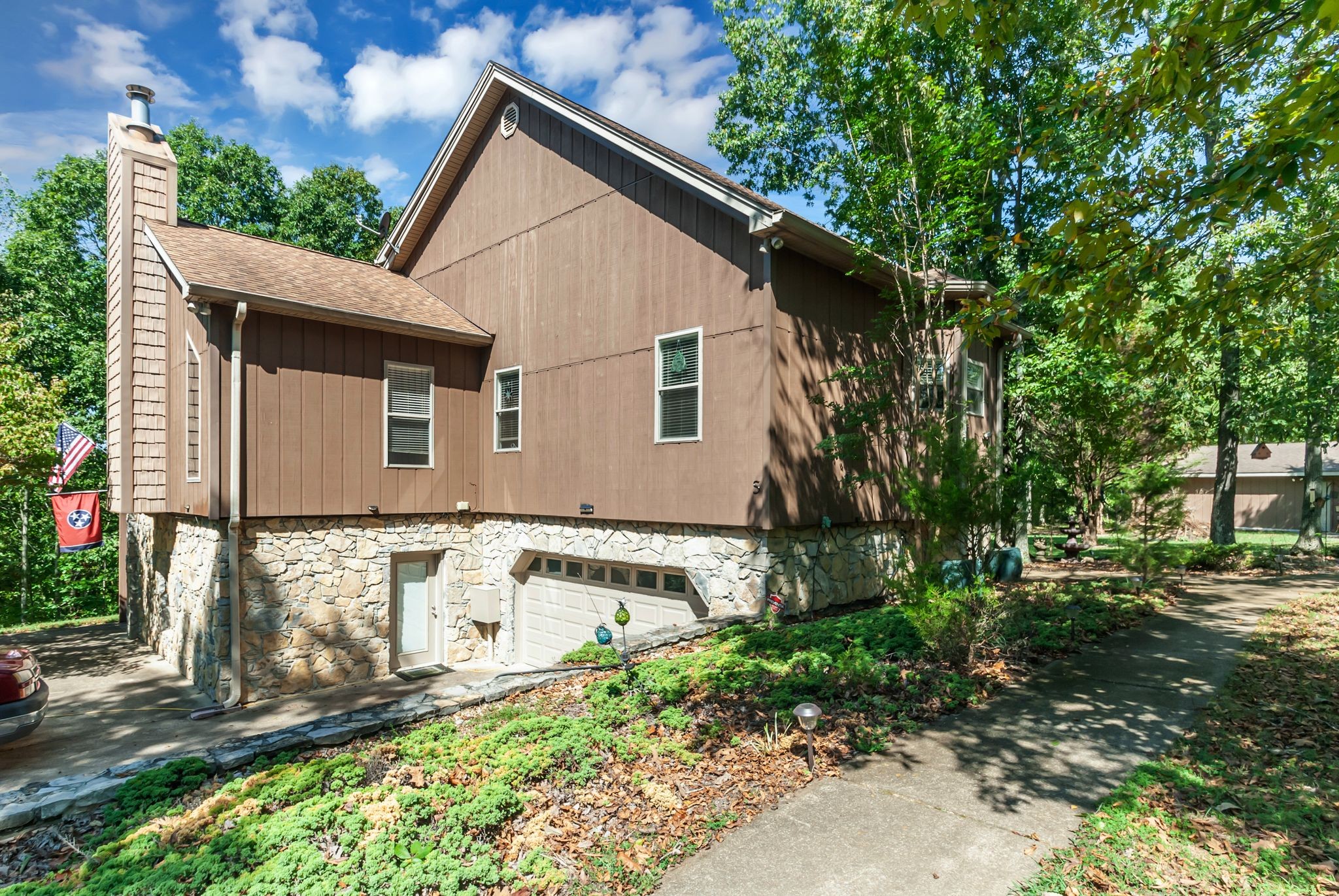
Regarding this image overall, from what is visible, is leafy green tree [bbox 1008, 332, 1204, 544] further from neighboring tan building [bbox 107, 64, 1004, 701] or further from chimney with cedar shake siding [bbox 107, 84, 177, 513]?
chimney with cedar shake siding [bbox 107, 84, 177, 513]

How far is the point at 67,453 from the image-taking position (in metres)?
12.1

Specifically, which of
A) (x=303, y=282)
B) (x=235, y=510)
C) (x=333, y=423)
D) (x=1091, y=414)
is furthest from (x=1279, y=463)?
Result: (x=235, y=510)

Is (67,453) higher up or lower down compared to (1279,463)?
higher up

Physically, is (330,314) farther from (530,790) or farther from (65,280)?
(65,280)

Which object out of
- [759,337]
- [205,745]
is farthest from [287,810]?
[759,337]

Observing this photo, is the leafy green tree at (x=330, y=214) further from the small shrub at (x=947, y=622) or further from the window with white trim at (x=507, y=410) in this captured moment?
the small shrub at (x=947, y=622)

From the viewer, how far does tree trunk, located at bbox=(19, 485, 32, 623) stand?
1750 cm

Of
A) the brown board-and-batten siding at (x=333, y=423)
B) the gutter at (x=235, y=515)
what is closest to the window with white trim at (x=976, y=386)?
the brown board-and-batten siding at (x=333, y=423)

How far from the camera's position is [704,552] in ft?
29.5

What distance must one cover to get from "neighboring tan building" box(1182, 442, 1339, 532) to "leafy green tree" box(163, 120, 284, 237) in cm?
4010

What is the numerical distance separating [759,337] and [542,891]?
20.8ft

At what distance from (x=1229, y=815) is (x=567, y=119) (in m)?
10.9

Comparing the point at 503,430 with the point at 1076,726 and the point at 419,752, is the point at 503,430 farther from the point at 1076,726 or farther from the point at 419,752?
the point at 1076,726

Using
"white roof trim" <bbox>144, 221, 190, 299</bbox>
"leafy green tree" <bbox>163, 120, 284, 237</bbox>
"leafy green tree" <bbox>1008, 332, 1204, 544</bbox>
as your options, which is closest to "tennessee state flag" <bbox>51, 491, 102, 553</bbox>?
"white roof trim" <bbox>144, 221, 190, 299</bbox>
